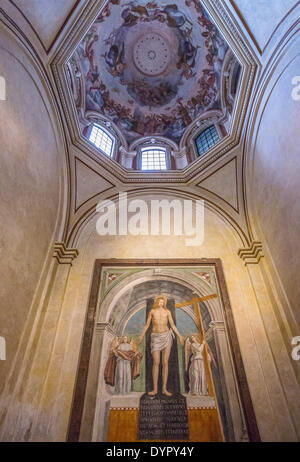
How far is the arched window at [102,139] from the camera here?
987 centimetres

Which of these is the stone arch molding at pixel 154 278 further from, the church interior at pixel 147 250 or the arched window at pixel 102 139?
the arched window at pixel 102 139

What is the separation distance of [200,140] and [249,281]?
20.9 feet

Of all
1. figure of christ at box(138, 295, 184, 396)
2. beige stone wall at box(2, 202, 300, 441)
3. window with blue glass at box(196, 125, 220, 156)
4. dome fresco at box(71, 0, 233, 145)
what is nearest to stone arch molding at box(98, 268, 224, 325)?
beige stone wall at box(2, 202, 300, 441)

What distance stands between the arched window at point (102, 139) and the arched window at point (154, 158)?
4.54ft

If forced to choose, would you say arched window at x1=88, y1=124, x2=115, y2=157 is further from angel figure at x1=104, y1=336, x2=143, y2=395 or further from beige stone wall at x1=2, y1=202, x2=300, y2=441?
angel figure at x1=104, y1=336, x2=143, y2=395

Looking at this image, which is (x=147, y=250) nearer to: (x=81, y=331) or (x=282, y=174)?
(x=81, y=331)

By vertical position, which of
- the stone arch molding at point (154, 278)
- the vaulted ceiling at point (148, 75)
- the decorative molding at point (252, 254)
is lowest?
the stone arch molding at point (154, 278)

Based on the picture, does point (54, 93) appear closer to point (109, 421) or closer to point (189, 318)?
point (189, 318)

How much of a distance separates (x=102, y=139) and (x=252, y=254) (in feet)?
23.2

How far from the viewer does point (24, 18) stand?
582 cm

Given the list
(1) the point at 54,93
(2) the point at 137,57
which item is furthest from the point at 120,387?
(2) the point at 137,57

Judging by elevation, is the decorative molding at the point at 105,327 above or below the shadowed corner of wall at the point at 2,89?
below

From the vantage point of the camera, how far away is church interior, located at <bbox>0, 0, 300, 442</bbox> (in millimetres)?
5074

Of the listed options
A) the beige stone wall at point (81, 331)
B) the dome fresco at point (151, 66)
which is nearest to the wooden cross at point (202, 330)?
the beige stone wall at point (81, 331)
